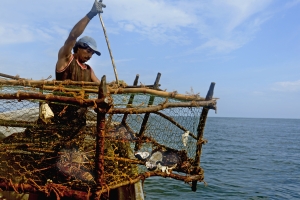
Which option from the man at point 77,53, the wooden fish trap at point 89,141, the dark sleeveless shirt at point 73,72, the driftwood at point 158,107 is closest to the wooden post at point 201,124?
the wooden fish trap at point 89,141

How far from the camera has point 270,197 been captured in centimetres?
984

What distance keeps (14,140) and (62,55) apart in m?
1.69

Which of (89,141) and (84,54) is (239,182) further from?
(84,54)

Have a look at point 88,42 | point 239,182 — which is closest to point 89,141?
point 88,42

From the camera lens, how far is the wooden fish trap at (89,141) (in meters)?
3.00

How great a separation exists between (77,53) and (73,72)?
0.35m

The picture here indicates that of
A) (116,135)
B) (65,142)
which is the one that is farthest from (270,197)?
(65,142)

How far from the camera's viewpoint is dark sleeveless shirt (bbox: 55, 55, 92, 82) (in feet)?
15.2

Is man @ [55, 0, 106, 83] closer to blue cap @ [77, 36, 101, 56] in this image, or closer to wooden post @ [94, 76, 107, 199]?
blue cap @ [77, 36, 101, 56]

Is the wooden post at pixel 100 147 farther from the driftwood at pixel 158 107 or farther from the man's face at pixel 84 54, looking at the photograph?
the man's face at pixel 84 54

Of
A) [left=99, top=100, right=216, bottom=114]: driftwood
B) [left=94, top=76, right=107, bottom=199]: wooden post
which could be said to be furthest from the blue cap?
[left=94, top=76, right=107, bottom=199]: wooden post

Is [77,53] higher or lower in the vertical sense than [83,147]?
higher

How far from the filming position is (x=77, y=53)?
4.81 m

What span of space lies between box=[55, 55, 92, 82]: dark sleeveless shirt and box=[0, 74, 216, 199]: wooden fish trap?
41 cm
